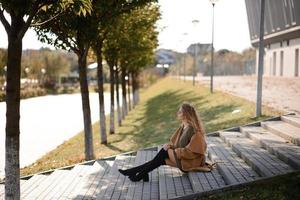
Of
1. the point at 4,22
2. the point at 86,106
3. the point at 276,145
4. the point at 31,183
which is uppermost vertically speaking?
the point at 4,22

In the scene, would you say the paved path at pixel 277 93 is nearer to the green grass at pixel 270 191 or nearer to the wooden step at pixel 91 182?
the wooden step at pixel 91 182

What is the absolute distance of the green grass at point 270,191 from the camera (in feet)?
21.1

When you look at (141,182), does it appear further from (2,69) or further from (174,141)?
(2,69)

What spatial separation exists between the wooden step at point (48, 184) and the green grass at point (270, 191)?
3111 mm

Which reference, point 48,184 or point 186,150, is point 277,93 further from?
point 48,184

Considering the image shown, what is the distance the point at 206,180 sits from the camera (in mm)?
7824

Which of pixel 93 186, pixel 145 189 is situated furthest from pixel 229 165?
pixel 93 186

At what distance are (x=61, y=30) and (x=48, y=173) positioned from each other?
12.7 feet

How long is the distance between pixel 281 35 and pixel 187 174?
3622cm

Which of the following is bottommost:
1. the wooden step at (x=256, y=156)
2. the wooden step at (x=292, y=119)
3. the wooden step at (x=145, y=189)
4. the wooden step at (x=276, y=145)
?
the wooden step at (x=145, y=189)

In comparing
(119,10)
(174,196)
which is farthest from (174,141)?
(119,10)

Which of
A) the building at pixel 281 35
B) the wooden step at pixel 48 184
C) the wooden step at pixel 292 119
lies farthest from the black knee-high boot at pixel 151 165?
the building at pixel 281 35

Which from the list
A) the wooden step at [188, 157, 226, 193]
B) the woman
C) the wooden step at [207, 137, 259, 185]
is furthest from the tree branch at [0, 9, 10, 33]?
the wooden step at [207, 137, 259, 185]

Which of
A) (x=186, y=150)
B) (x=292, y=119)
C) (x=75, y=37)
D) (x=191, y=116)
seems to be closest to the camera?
(x=186, y=150)
